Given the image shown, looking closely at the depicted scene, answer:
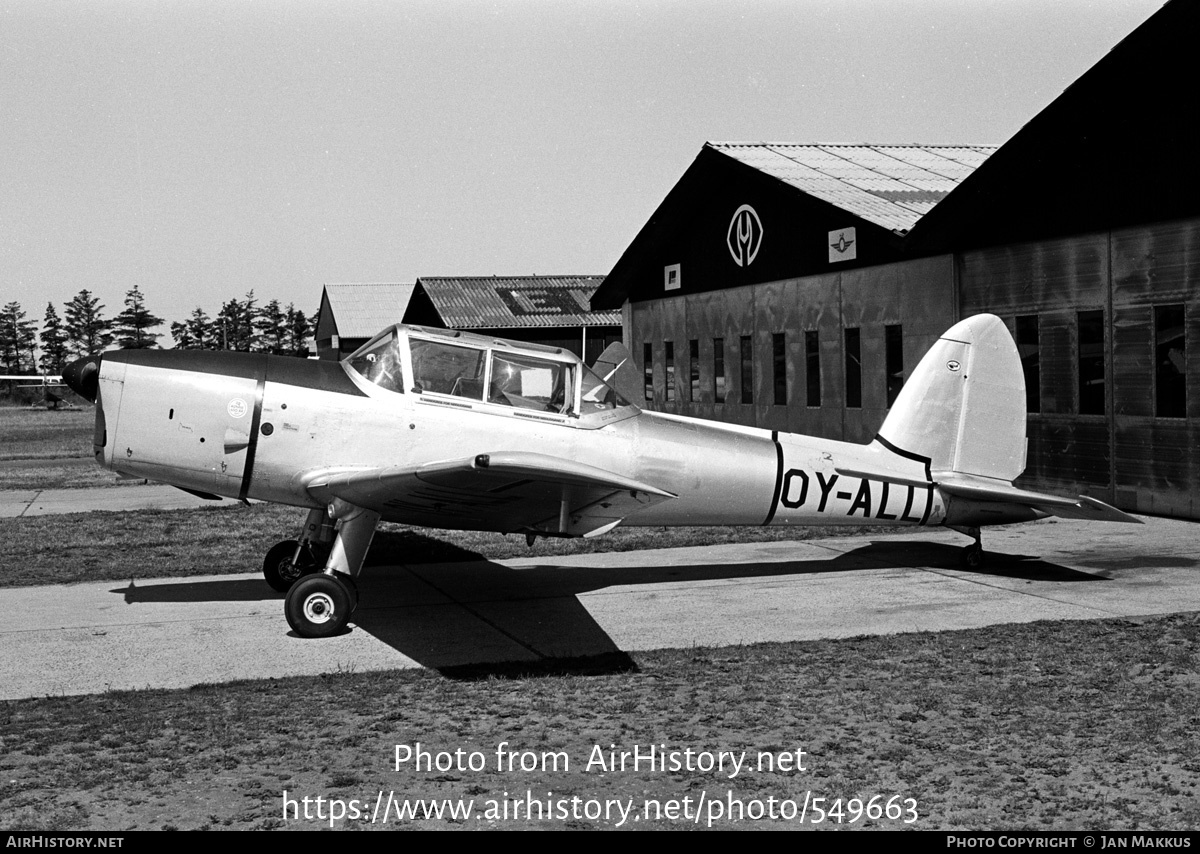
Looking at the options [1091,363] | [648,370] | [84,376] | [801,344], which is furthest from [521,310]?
[84,376]

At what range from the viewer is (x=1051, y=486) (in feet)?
51.2

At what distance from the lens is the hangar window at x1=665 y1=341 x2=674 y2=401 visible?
28.6 meters

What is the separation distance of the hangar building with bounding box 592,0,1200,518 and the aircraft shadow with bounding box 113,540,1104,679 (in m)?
3.69

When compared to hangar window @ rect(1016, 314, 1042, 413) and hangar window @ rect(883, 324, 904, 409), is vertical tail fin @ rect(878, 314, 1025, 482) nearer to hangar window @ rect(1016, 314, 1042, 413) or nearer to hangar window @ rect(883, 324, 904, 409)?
hangar window @ rect(1016, 314, 1042, 413)

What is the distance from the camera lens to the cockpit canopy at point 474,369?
30.1 feet

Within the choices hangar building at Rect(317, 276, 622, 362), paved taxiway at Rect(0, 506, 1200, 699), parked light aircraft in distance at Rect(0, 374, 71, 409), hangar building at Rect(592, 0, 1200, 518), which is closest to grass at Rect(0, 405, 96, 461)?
parked light aircraft in distance at Rect(0, 374, 71, 409)

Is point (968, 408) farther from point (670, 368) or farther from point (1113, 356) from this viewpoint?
point (670, 368)

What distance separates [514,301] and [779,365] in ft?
89.6

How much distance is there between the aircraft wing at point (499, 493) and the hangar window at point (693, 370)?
18.3m

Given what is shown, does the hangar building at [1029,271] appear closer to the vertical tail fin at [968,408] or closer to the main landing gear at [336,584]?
the vertical tail fin at [968,408]

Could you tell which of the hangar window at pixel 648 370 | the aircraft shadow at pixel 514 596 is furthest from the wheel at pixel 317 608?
the hangar window at pixel 648 370

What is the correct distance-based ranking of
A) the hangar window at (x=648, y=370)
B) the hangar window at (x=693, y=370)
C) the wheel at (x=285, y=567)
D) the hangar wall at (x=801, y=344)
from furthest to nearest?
the hangar window at (x=648, y=370) < the hangar window at (x=693, y=370) < the hangar wall at (x=801, y=344) < the wheel at (x=285, y=567)

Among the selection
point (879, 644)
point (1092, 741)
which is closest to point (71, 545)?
point (879, 644)

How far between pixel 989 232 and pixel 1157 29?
3.90 meters
